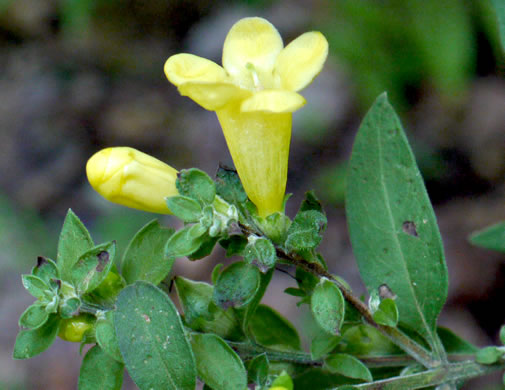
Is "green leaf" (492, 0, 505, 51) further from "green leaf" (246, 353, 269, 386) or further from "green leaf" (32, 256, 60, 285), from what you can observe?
"green leaf" (32, 256, 60, 285)

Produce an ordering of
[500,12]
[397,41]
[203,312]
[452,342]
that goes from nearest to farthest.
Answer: [203,312]
[500,12]
[452,342]
[397,41]

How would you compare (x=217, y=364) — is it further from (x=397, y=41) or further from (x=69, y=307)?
(x=397, y=41)

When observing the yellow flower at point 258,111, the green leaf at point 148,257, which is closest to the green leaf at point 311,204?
the yellow flower at point 258,111

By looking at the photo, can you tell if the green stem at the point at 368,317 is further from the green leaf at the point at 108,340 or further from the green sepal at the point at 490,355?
the green leaf at the point at 108,340

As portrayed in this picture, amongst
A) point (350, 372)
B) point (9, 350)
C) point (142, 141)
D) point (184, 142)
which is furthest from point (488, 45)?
point (9, 350)

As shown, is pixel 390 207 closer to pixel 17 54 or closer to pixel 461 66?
pixel 461 66

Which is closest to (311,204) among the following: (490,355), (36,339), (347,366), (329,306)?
(329,306)
